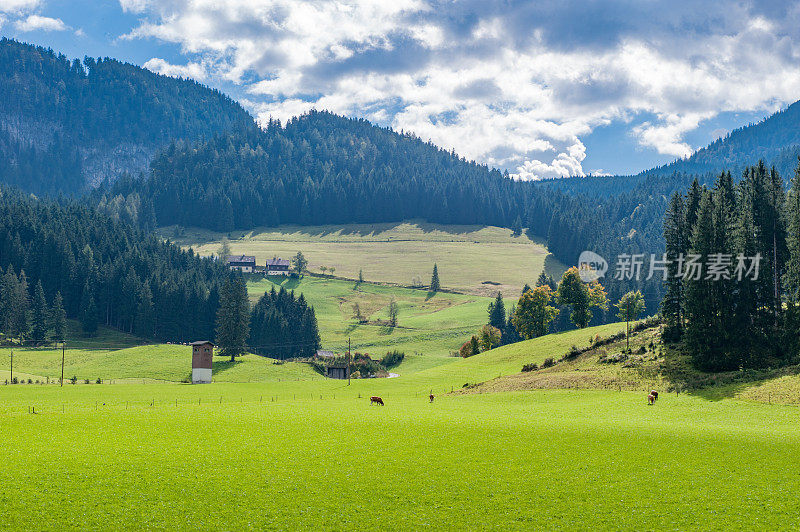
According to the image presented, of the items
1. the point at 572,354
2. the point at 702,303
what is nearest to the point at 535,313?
the point at 572,354

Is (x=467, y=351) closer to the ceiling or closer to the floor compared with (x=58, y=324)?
closer to the floor

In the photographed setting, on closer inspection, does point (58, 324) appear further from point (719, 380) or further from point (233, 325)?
point (719, 380)

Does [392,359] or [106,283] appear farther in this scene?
[106,283]

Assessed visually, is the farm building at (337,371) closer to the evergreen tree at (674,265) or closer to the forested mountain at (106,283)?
the forested mountain at (106,283)

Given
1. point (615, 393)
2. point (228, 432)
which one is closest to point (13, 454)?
point (228, 432)

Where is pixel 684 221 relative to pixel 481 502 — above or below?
above

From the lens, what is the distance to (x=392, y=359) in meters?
140

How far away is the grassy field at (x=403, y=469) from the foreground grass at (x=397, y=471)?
0.10 meters

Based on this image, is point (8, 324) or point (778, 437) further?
point (8, 324)

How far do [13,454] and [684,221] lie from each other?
87304 millimetres

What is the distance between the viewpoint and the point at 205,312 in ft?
559

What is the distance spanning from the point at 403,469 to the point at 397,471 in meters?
0.50

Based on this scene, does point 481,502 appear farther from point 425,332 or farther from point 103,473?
point 425,332

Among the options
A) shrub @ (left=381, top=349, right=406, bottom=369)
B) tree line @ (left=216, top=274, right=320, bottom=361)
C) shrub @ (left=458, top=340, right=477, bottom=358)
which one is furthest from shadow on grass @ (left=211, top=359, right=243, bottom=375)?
shrub @ (left=458, top=340, right=477, bottom=358)
